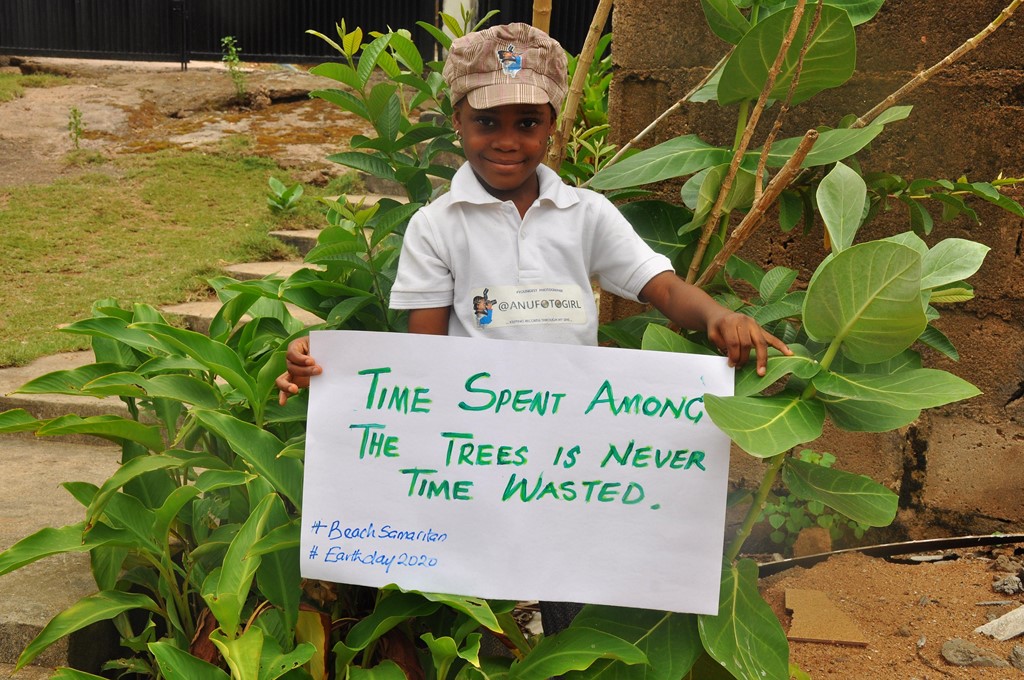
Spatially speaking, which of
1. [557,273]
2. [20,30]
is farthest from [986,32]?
[20,30]

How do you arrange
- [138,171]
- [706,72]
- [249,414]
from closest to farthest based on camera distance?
1. [249,414]
2. [706,72]
3. [138,171]

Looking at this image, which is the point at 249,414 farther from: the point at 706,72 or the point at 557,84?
the point at 706,72

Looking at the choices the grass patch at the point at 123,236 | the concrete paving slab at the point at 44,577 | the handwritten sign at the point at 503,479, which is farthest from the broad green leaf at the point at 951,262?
the grass patch at the point at 123,236

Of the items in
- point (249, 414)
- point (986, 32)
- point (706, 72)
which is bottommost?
point (249, 414)

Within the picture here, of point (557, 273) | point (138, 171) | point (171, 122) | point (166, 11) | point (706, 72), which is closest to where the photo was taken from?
point (557, 273)

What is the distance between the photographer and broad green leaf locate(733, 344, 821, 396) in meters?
1.45

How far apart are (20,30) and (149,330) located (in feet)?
29.3

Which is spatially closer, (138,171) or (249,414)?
(249,414)

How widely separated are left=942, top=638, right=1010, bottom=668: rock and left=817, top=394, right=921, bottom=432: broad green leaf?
33.9 inches

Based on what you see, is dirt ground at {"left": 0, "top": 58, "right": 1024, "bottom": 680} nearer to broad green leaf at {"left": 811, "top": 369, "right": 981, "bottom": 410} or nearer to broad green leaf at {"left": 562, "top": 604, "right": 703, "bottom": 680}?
broad green leaf at {"left": 562, "top": 604, "right": 703, "bottom": 680}

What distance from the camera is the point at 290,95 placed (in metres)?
7.96

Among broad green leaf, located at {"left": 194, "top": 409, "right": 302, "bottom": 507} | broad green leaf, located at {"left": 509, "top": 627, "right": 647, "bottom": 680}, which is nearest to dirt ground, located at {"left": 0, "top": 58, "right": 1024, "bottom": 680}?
broad green leaf, located at {"left": 509, "top": 627, "right": 647, "bottom": 680}

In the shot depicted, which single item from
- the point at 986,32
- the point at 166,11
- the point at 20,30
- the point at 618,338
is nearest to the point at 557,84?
the point at 618,338

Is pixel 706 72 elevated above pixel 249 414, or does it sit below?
above
